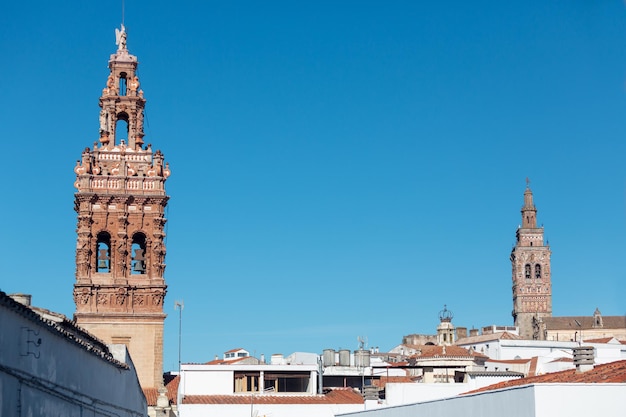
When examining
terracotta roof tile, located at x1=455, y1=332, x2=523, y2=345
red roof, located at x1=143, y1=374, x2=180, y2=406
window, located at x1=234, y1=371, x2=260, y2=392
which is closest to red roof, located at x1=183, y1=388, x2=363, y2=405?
red roof, located at x1=143, y1=374, x2=180, y2=406

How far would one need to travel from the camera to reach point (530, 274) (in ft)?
626

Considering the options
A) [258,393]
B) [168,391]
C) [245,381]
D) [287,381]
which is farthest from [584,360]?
[168,391]

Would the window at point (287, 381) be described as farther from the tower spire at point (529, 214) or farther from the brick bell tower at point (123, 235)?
the tower spire at point (529, 214)

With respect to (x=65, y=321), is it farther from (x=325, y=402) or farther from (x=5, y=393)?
(x=325, y=402)

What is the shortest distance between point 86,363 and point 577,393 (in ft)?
33.7

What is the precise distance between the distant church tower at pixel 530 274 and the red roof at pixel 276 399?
409 ft

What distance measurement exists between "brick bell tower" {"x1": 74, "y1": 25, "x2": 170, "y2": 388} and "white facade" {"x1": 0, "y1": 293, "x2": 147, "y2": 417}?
34.5m

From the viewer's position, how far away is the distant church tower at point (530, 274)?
7392 inches

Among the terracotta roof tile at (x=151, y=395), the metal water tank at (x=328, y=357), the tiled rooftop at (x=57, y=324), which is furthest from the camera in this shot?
the metal water tank at (x=328, y=357)

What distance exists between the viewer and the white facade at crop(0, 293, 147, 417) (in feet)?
53.9

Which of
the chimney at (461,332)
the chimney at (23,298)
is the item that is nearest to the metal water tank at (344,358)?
the chimney at (23,298)

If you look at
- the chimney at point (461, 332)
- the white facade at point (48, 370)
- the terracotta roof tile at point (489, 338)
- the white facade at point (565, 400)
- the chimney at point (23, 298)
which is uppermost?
the chimney at point (461, 332)

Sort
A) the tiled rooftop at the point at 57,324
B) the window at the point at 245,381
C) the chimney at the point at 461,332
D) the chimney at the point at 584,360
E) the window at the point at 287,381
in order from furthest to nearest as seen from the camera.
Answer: the chimney at the point at 461,332 < the window at the point at 287,381 < the window at the point at 245,381 < the chimney at the point at 584,360 < the tiled rooftop at the point at 57,324

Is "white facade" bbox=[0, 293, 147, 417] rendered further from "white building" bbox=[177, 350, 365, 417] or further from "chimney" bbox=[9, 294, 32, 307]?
"white building" bbox=[177, 350, 365, 417]
